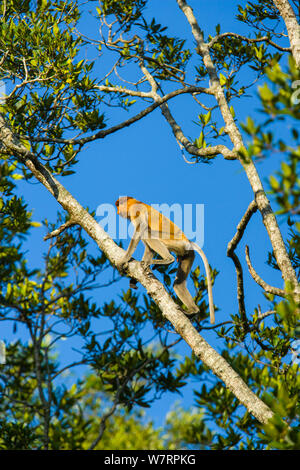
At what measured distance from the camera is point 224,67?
5984mm

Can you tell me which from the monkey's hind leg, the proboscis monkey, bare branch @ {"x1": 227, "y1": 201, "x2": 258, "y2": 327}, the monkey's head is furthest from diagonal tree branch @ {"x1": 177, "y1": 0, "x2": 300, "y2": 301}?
the monkey's head

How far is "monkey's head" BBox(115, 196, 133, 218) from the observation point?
5.95 m

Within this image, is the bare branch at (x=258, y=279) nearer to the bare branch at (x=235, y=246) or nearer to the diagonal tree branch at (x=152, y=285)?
the bare branch at (x=235, y=246)

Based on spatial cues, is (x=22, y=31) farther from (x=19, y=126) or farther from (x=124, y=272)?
(x=124, y=272)

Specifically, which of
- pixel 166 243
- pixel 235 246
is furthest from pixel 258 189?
pixel 166 243

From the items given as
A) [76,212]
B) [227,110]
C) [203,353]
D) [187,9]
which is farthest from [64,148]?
[203,353]

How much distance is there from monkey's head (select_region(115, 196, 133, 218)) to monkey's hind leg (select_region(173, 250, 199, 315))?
895mm

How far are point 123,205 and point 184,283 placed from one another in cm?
123

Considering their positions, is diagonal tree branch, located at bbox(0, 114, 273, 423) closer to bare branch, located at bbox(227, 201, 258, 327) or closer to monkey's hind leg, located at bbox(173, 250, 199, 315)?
bare branch, located at bbox(227, 201, 258, 327)

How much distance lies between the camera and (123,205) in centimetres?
602

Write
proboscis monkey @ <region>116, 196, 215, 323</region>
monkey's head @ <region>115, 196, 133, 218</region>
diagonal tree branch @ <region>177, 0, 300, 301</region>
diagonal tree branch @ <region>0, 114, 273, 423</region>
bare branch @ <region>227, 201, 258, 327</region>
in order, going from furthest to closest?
1. monkey's head @ <region>115, 196, 133, 218</region>
2. proboscis monkey @ <region>116, 196, 215, 323</region>
3. bare branch @ <region>227, 201, 258, 327</region>
4. diagonal tree branch @ <region>177, 0, 300, 301</region>
5. diagonal tree branch @ <region>0, 114, 273, 423</region>

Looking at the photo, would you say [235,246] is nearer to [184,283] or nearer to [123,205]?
[184,283]

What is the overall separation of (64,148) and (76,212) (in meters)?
1.26

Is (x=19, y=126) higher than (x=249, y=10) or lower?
lower
